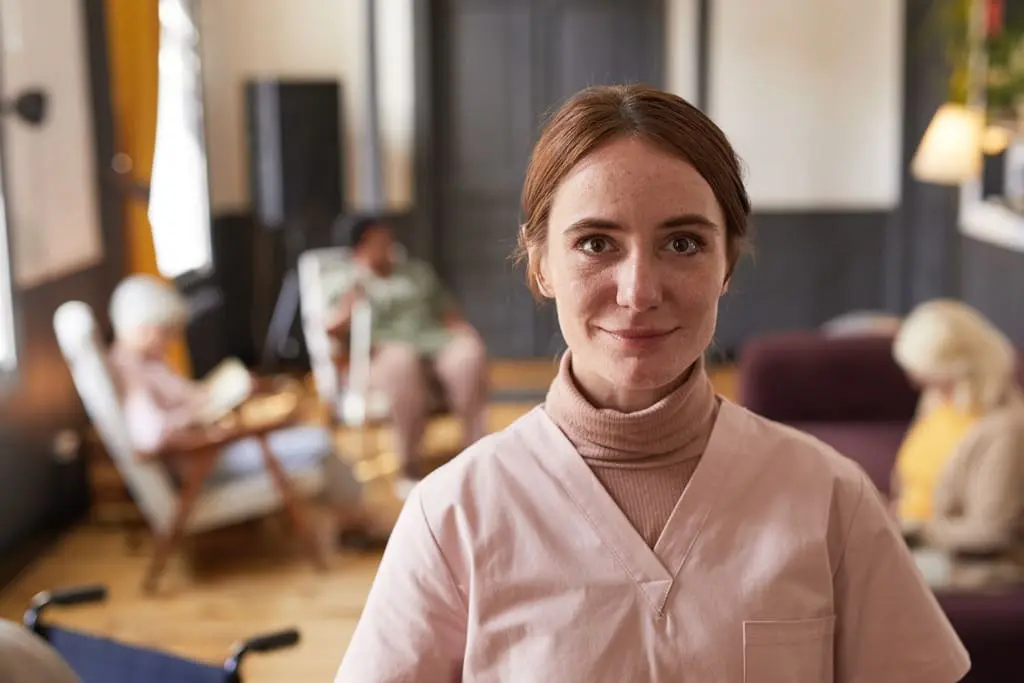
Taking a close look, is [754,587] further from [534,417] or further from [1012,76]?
[1012,76]

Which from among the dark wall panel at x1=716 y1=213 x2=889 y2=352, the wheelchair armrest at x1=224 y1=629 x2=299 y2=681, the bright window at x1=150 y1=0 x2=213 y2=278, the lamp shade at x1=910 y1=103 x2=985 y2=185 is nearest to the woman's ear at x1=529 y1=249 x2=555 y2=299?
A: the wheelchair armrest at x1=224 y1=629 x2=299 y2=681

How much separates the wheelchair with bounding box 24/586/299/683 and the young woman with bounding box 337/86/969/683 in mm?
990

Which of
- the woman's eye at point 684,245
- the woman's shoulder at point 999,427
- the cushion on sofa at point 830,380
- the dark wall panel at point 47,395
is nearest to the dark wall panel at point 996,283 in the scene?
the cushion on sofa at point 830,380

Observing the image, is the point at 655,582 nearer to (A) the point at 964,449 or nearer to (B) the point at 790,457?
(B) the point at 790,457

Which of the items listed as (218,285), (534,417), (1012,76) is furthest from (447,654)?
(218,285)

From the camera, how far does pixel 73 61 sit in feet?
16.2

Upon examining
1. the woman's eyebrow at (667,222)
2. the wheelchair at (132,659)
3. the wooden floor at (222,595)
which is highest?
the woman's eyebrow at (667,222)

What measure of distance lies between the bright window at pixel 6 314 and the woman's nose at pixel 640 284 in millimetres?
3587

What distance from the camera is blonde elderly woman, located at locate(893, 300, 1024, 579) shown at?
272cm

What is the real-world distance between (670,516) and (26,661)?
0.70 m

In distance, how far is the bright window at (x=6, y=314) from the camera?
4.20 m

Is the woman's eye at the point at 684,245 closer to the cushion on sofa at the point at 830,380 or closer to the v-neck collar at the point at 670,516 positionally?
the v-neck collar at the point at 670,516

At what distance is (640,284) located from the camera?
1.03m

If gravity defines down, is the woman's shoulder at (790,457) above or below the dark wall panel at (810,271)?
above
